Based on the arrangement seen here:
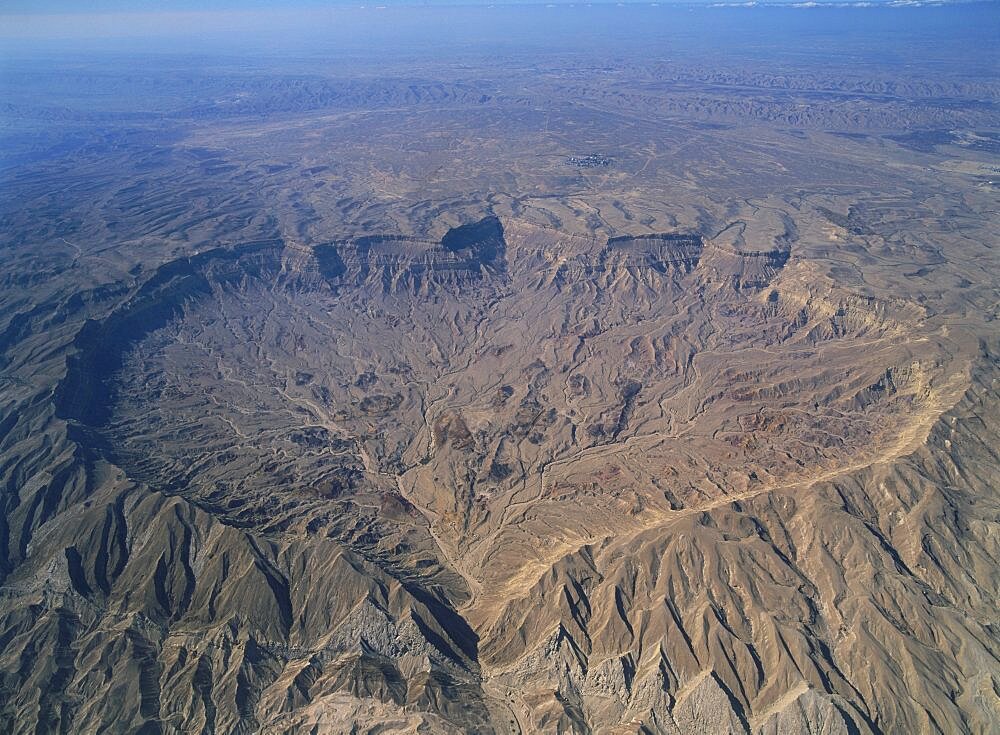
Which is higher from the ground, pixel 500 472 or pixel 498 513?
pixel 498 513

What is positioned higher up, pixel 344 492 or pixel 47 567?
pixel 47 567

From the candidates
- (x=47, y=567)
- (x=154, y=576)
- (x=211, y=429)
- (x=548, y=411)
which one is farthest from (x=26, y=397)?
(x=548, y=411)

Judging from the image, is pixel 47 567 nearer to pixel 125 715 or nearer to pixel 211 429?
pixel 125 715

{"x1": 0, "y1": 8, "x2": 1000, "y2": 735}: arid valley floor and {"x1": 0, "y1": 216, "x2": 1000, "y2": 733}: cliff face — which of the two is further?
{"x1": 0, "y1": 8, "x2": 1000, "y2": 735}: arid valley floor

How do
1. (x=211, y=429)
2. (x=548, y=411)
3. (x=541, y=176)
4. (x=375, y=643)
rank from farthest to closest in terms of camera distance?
(x=541, y=176) < (x=548, y=411) < (x=211, y=429) < (x=375, y=643)

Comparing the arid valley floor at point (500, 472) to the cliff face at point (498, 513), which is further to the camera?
the arid valley floor at point (500, 472)
